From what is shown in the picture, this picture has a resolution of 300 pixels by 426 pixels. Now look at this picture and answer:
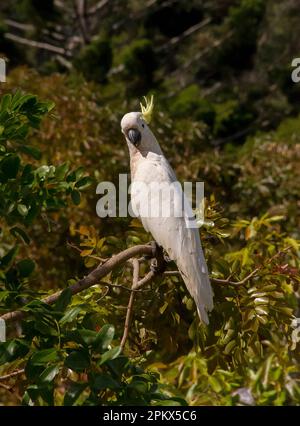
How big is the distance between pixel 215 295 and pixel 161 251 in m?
0.20

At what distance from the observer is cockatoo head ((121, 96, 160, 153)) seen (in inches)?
86.7

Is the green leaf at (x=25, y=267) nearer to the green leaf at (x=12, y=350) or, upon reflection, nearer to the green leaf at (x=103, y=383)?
the green leaf at (x=12, y=350)

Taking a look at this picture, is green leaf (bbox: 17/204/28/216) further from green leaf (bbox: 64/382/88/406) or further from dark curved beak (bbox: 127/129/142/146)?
dark curved beak (bbox: 127/129/142/146)

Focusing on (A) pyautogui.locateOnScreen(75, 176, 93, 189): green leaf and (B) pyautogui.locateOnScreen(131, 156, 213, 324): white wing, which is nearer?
(A) pyautogui.locateOnScreen(75, 176, 93, 189): green leaf

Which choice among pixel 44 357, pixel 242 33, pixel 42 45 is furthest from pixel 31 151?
pixel 42 45

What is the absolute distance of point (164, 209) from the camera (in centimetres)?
208

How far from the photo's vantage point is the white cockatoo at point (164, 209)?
74.6 inches

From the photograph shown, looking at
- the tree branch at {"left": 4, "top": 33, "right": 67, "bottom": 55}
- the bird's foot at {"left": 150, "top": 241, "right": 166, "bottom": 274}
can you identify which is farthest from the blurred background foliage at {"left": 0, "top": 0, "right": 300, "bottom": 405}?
Answer: the tree branch at {"left": 4, "top": 33, "right": 67, "bottom": 55}

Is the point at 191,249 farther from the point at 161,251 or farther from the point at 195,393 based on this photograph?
the point at 195,393

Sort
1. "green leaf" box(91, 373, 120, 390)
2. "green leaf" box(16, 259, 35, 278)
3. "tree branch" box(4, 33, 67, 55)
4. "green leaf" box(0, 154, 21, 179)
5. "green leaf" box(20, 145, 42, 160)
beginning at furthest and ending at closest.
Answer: "tree branch" box(4, 33, 67, 55), "green leaf" box(20, 145, 42, 160), "green leaf" box(0, 154, 21, 179), "green leaf" box(16, 259, 35, 278), "green leaf" box(91, 373, 120, 390)

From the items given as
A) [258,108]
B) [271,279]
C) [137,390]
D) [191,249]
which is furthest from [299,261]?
[258,108]

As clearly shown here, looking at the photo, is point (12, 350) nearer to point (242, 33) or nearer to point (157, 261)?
point (157, 261)

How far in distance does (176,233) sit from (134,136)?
1.26 feet

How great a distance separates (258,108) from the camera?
13195 mm
